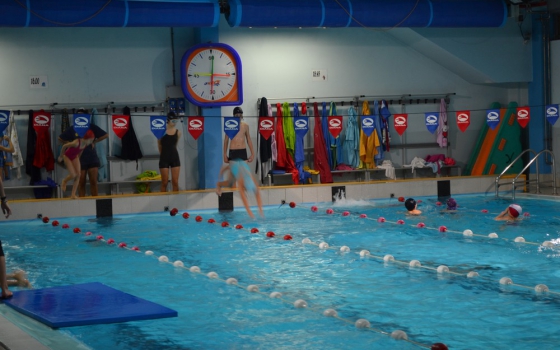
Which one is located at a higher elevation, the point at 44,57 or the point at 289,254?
the point at 44,57

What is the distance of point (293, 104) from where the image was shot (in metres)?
17.7

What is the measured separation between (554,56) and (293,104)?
5.93 m

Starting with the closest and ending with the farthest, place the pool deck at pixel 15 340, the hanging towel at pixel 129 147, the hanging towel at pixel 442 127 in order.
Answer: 1. the pool deck at pixel 15 340
2. the hanging towel at pixel 129 147
3. the hanging towel at pixel 442 127

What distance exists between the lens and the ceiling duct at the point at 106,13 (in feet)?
45.0

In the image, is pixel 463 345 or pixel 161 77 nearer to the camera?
pixel 463 345

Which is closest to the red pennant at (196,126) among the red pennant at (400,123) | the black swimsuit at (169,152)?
the black swimsuit at (169,152)

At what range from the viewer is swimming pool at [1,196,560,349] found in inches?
262

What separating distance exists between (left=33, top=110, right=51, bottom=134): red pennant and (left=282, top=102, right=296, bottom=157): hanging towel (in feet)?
16.3

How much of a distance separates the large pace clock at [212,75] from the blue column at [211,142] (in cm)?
23

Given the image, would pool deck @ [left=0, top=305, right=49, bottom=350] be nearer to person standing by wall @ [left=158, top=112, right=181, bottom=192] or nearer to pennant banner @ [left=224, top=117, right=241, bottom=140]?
pennant banner @ [left=224, top=117, right=241, bottom=140]

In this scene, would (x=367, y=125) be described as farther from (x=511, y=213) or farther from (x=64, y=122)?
(x=64, y=122)

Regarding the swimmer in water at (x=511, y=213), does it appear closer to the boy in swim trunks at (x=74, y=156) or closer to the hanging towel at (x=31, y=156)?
the boy in swim trunks at (x=74, y=156)

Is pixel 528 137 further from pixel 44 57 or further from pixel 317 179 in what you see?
pixel 44 57

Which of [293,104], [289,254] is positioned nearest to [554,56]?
[293,104]
